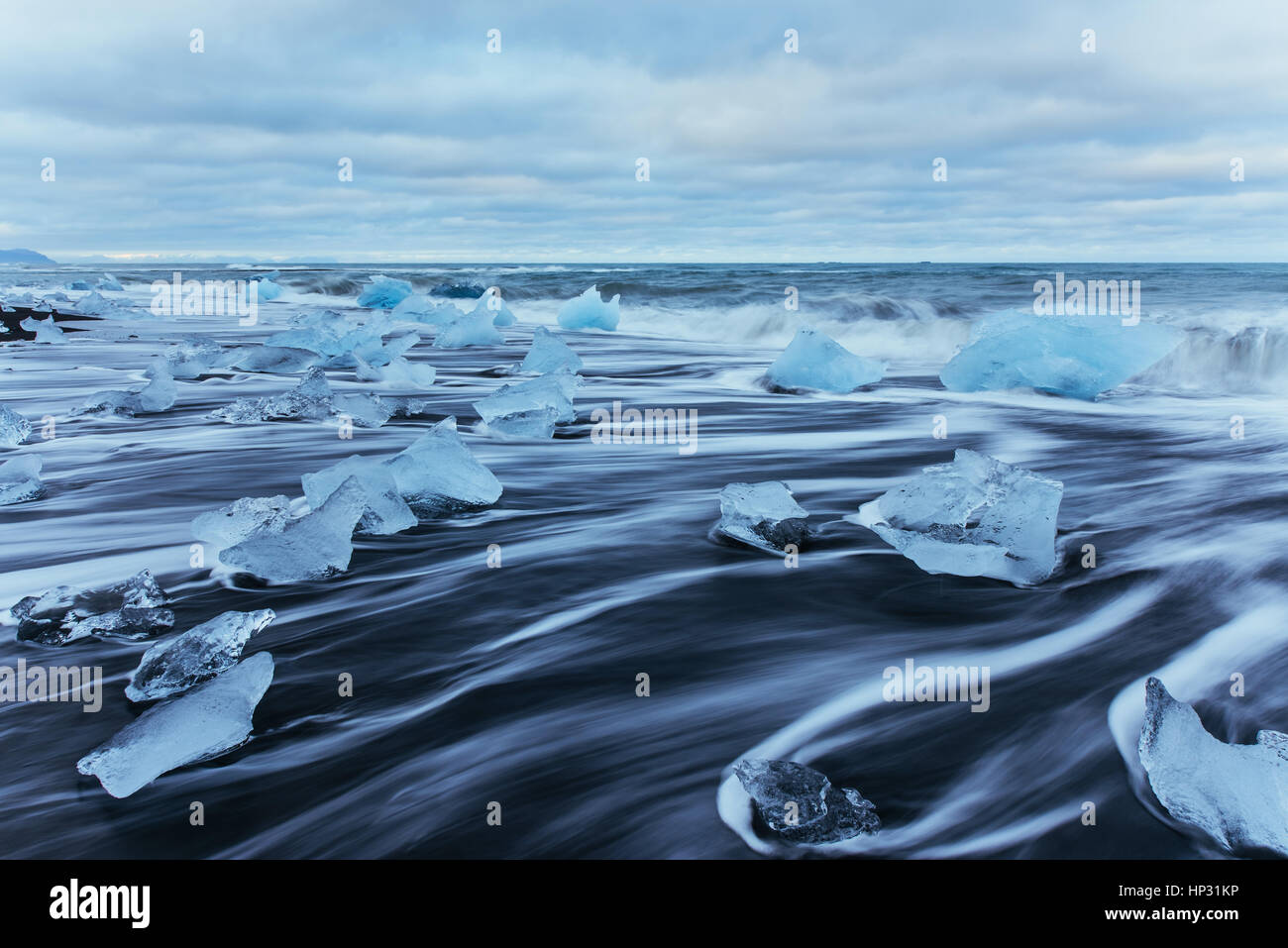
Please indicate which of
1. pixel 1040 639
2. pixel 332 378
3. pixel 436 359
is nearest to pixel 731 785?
pixel 1040 639

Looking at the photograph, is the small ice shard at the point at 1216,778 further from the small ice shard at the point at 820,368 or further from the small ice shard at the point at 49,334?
the small ice shard at the point at 49,334

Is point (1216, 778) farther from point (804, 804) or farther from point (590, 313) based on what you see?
point (590, 313)

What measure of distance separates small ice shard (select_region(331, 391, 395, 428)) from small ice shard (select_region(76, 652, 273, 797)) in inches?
144

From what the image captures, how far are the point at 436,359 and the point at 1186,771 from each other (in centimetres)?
880

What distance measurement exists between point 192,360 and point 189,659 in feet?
21.7

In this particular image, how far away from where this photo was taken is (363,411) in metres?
5.38

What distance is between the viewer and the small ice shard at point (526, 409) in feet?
16.2

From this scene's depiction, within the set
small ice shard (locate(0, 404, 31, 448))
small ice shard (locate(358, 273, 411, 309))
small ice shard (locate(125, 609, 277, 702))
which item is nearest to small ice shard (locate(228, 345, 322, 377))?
small ice shard (locate(0, 404, 31, 448))

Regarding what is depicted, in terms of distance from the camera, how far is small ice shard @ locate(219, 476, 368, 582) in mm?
2596

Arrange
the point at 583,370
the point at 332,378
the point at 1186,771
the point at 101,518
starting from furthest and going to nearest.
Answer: the point at 583,370 < the point at 332,378 < the point at 101,518 < the point at 1186,771

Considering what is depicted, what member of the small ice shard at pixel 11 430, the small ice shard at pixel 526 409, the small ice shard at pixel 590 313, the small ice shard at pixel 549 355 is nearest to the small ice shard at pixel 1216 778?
the small ice shard at pixel 526 409

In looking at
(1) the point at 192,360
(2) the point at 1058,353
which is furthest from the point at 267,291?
(2) the point at 1058,353
